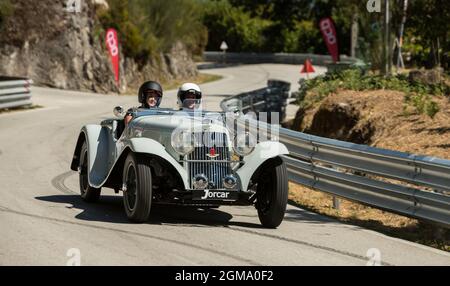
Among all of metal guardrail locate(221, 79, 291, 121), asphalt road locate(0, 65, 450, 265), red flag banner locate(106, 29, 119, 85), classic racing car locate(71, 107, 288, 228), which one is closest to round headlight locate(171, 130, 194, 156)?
classic racing car locate(71, 107, 288, 228)

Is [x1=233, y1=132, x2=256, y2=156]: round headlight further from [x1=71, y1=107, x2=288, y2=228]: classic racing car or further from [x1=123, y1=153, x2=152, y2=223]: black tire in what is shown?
[x1=123, y1=153, x2=152, y2=223]: black tire

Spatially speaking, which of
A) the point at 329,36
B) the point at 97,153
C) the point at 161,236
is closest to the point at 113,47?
the point at 329,36

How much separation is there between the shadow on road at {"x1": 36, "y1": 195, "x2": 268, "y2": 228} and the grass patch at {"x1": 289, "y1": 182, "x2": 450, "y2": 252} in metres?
1.45

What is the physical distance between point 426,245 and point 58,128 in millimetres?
14614

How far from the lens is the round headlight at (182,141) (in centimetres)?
924

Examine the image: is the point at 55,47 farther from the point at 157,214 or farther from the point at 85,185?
the point at 157,214

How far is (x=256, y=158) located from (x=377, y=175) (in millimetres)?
1735

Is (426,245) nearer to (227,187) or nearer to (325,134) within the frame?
A: (227,187)

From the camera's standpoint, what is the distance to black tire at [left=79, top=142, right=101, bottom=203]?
11.1m

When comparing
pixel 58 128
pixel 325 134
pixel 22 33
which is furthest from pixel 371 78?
pixel 22 33

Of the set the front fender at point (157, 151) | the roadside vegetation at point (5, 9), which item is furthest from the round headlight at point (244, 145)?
the roadside vegetation at point (5, 9)

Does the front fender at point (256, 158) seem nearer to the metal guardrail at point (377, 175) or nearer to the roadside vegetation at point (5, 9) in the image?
the metal guardrail at point (377, 175)

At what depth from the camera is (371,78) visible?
20.6 m

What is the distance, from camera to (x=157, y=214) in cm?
1020
